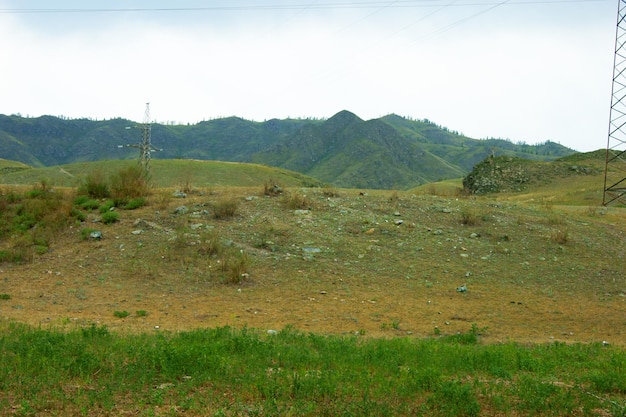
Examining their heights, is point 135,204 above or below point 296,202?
below

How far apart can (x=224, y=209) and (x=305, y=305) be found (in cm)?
593

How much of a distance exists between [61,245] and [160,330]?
6.74m

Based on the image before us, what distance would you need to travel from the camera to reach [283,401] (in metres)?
5.14

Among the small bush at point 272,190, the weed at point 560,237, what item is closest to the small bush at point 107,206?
the small bush at point 272,190

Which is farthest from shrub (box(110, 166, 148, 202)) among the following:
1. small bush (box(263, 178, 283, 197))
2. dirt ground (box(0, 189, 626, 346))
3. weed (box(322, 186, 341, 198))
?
weed (box(322, 186, 341, 198))

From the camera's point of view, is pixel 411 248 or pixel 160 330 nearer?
pixel 160 330

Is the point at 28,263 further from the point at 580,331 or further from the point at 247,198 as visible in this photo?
the point at 580,331

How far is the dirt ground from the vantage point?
927 cm

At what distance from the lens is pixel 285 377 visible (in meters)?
5.63

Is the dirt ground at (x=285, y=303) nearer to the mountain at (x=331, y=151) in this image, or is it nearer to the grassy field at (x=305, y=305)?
the grassy field at (x=305, y=305)

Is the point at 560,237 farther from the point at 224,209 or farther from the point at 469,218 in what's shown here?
the point at 224,209

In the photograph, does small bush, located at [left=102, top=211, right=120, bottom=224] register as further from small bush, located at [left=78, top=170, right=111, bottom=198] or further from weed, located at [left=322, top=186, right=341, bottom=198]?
weed, located at [left=322, top=186, right=341, bottom=198]

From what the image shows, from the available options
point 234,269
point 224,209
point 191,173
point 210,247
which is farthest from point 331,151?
point 234,269

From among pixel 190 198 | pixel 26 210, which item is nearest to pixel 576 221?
pixel 190 198
